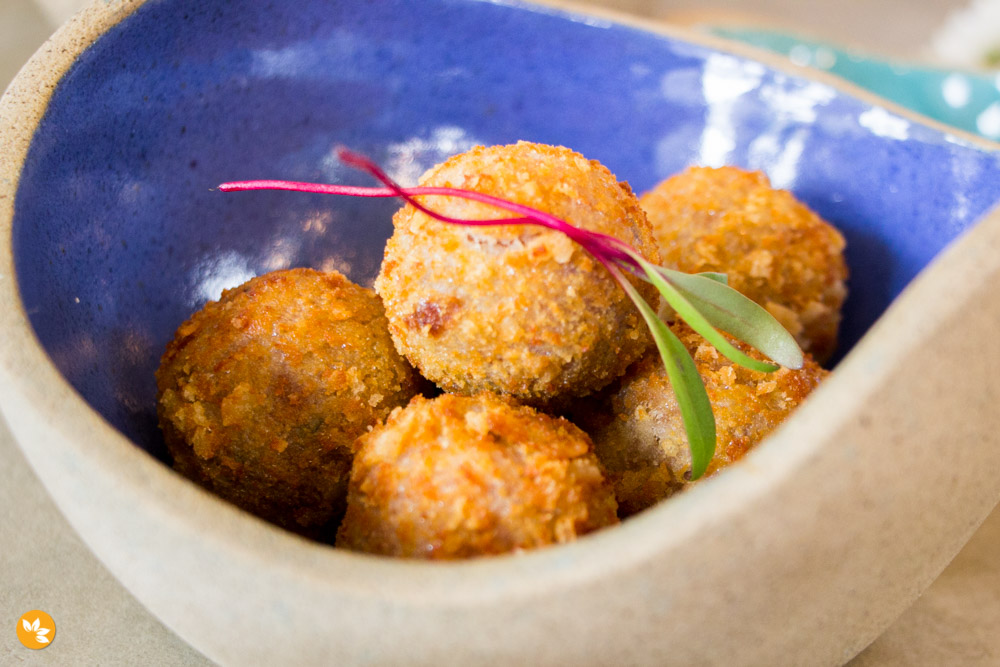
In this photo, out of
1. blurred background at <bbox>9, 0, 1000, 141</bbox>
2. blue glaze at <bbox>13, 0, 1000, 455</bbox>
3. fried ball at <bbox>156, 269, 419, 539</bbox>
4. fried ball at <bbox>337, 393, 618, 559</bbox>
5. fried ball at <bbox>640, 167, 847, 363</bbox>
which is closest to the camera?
fried ball at <bbox>337, 393, 618, 559</bbox>

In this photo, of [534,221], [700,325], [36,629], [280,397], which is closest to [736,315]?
[700,325]

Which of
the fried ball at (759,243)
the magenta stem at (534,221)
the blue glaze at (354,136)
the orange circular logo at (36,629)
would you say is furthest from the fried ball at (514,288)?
the orange circular logo at (36,629)

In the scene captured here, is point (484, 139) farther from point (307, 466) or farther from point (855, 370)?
point (855, 370)

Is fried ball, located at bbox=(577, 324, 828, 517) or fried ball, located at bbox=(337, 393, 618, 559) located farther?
fried ball, located at bbox=(577, 324, 828, 517)

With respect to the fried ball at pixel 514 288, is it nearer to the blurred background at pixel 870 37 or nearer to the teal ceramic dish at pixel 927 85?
the blurred background at pixel 870 37

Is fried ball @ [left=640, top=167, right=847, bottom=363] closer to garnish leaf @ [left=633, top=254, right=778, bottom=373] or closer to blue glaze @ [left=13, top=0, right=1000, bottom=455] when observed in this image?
blue glaze @ [left=13, top=0, right=1000, bottom=455]

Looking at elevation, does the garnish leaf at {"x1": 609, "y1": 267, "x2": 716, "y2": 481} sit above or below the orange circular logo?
above

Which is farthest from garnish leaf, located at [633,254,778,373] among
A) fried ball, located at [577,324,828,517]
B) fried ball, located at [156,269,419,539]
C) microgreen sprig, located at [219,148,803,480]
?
fried ball, located at [156,269,419,539]

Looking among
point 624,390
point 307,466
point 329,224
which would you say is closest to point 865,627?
point 624,390
